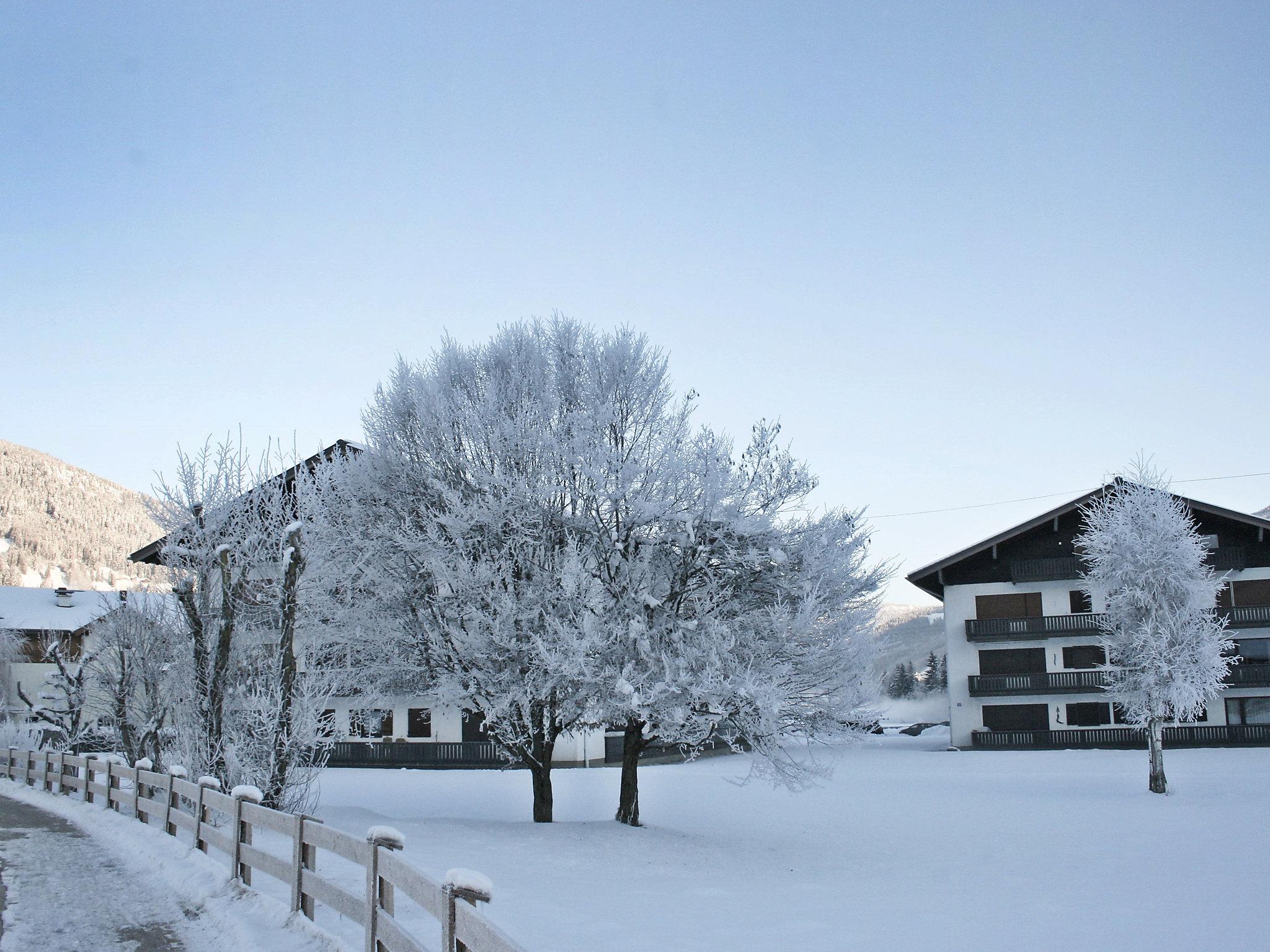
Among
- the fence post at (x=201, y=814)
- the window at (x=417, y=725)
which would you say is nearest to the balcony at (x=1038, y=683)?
the window at (x=417, y=725)

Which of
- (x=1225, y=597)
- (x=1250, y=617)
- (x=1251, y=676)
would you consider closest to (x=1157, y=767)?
(x=1251, y=676)

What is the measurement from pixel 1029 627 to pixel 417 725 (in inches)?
1039

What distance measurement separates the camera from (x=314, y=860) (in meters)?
8.45

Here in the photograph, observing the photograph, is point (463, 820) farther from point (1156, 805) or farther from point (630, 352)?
point (1156, 805)

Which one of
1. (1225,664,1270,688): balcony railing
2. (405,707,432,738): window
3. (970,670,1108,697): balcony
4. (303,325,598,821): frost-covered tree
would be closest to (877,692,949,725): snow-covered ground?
(970,670,1108,697): balcony

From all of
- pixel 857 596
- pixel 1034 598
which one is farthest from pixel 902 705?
pixel 857 596

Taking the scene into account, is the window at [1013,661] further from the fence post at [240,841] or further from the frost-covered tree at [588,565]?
the fence post at [240,841]

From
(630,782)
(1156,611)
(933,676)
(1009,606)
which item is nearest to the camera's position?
(630,782)

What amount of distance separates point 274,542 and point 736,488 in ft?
25.2

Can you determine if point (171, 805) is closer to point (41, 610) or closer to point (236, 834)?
point (236, 834)

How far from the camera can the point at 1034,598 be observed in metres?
44.3

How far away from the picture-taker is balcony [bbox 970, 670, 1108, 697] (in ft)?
138

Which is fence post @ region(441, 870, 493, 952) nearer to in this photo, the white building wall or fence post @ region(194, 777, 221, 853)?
fence post @ region(194, 777, 221, 853)

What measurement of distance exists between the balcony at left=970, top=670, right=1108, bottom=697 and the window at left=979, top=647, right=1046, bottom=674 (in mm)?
685
